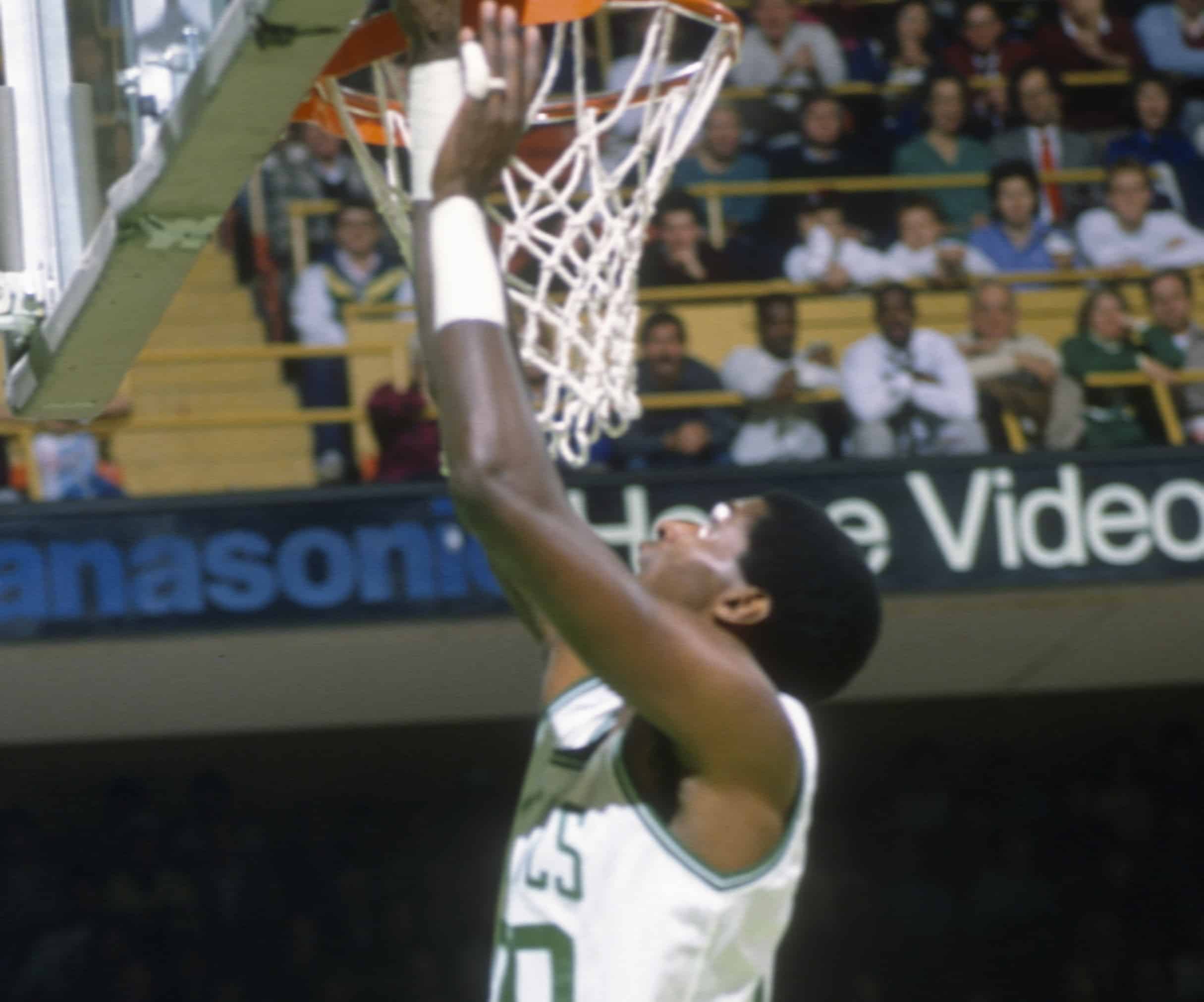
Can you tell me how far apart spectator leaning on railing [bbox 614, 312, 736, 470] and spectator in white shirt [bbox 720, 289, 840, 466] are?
0.20 ft

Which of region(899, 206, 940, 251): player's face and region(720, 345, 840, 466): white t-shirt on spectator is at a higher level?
region(899, 206, 940, 251): player's face

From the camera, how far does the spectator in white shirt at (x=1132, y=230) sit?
23.9 feet

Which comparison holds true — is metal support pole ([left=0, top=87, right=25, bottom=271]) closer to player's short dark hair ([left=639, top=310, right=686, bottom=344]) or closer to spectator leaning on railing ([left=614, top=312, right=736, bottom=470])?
spectator leaning on railing ([left=614, top=312, right=736, bottom=470])

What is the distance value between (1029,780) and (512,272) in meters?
5.56

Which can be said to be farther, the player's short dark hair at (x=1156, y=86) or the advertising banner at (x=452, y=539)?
the player's short dark hair at (x=1156, y=86)

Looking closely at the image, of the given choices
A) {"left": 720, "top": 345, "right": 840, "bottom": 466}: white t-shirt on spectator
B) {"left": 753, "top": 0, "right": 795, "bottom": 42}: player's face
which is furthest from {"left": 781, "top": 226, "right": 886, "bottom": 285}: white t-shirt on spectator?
{"left": 753, "top": 0, "right": 795, "bottom": 42}: player's face

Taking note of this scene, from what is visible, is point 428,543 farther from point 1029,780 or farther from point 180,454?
point 1029,780

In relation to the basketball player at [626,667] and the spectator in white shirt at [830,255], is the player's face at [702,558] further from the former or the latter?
the spectator in white shirt at [830,255]

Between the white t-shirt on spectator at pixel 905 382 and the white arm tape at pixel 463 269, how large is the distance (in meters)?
4.54

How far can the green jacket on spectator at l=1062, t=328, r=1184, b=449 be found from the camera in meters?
6.52

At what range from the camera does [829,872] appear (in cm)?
812

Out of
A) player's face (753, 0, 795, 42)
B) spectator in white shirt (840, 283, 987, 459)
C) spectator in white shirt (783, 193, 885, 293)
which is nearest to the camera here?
spectator in white shirt (840, 283, 987, 459)

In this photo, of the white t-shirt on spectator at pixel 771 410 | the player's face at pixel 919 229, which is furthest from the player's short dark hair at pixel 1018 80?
the white t-shirt on spectator at pixel 771 410

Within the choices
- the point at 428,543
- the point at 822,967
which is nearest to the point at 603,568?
the point at 428,543
